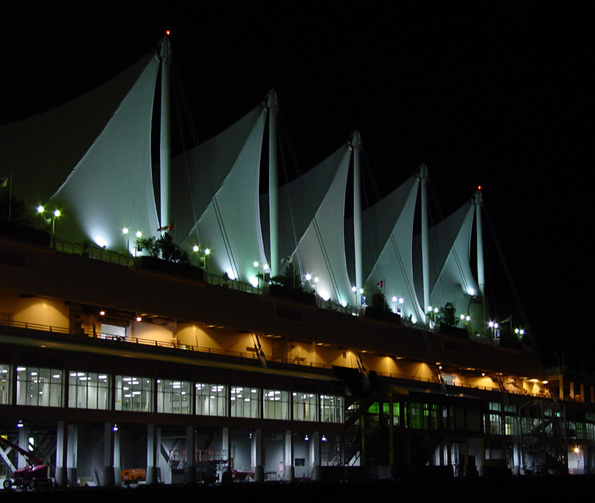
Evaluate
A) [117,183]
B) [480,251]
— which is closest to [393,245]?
[480,251]

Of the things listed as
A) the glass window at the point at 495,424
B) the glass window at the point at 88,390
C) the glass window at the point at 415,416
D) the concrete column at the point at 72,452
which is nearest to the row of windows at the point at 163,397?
the glass window at the point at 88,390

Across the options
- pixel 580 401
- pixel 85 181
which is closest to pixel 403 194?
pixel 580 401

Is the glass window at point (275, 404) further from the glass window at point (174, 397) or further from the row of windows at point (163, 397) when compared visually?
the glass window at point (174, 397)

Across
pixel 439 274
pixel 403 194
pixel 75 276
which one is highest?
pixel 403 194

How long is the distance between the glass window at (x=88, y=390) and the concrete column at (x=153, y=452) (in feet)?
10.6

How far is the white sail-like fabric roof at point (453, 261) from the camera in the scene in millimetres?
93062

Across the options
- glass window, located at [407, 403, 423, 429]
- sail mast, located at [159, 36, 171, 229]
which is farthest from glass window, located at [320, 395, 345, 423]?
sail mast, located at [159, 36, 171, 229]

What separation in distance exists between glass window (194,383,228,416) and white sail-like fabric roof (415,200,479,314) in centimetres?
4613

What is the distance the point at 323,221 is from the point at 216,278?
49.0 ft

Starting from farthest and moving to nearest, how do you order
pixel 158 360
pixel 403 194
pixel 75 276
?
pixel 403 194 → pixel 75 276 → pixel 158 360

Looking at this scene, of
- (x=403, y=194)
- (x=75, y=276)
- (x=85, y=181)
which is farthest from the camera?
(x=403, y=194)

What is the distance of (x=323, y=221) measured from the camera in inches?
2982

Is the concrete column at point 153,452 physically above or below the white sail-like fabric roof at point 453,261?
below

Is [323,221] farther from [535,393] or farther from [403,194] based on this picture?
[535,393]
